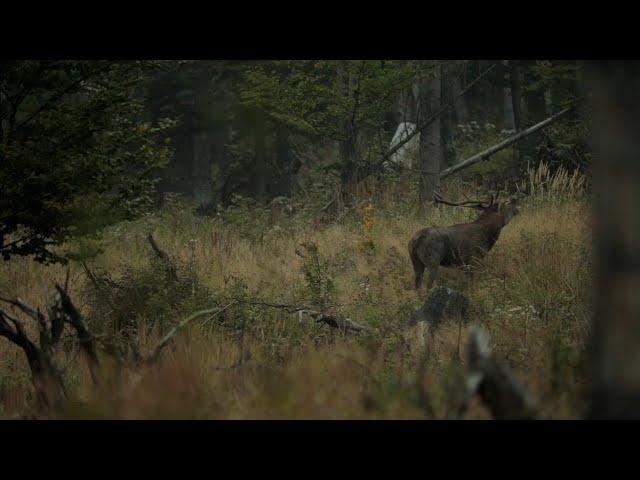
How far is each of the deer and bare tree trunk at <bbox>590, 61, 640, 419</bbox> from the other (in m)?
7.76

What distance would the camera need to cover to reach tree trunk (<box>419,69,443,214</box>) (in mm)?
15328

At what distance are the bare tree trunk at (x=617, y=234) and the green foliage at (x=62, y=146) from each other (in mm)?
5682

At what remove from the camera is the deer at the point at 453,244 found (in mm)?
9836

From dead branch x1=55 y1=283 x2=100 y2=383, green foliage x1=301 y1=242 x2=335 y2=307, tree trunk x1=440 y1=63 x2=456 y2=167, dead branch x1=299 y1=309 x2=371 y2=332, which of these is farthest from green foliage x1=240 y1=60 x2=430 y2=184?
dead branch x1=55 y1=283 x2=100 y2=383

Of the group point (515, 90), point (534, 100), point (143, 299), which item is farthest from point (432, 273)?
point (534, 100)

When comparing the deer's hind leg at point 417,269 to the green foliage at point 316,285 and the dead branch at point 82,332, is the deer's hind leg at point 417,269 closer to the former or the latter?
the green foliage at point 316,285

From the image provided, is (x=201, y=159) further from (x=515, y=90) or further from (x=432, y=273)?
(x=432, y=273)

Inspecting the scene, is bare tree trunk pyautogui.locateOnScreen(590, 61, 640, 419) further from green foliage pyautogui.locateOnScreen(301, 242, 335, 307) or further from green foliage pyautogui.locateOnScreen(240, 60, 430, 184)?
green foliage pyautogui.locateOnScreen(240, 60, 430, 184)

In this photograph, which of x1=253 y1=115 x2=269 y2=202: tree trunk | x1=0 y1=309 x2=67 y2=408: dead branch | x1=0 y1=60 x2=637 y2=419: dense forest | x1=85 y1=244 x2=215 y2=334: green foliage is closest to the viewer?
x1=0 y1=60 x2=637 y2=419: dense forest

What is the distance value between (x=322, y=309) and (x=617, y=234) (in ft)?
22.6
